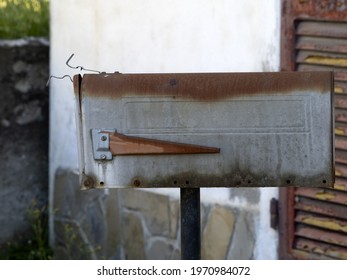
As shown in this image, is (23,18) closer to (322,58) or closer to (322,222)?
(322,58)

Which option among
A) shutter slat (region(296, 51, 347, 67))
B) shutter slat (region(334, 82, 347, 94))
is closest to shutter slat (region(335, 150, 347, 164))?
shutter slat (region(334, 82, 347, 94))

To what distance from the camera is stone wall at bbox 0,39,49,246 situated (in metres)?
6.46

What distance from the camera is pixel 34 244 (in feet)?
22.0

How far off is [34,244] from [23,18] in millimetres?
1508

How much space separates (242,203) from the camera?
5438 millimetres

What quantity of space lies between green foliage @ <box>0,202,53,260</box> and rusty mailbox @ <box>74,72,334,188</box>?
3.18 meters

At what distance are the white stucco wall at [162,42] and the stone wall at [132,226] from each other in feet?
0.30

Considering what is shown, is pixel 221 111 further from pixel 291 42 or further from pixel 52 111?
pixel 52 111

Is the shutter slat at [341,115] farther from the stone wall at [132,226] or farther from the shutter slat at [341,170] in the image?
the stone wall at [132,226]

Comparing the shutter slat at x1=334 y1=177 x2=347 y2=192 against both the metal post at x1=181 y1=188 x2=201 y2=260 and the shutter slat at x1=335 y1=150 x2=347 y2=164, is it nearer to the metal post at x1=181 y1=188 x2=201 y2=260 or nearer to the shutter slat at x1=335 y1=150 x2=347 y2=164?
the shutter slat at x1=335 y1=150 x2=347 y2=164

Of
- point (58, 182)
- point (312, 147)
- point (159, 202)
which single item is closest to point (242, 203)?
point (159, 202)

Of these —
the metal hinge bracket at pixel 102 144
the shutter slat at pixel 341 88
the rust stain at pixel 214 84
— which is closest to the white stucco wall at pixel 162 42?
the shutter slat at pixel 341 88
